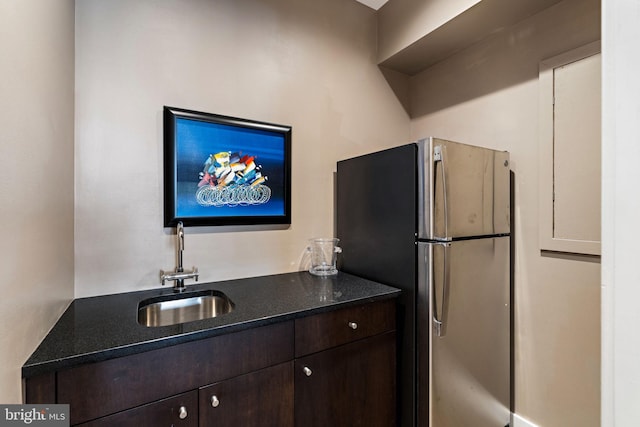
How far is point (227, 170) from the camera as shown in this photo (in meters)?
1.71

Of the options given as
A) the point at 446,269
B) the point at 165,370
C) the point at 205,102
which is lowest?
the point at 165,370

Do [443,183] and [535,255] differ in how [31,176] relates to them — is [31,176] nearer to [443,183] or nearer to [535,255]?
[443,183]

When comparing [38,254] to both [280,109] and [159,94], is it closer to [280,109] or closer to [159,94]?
[159,94]

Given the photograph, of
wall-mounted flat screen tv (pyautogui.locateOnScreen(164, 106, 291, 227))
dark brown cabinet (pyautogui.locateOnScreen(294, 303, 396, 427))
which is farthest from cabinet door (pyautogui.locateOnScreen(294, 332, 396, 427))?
wall-mounted flat screen tv (pyautogui.locateOnScreen(164, 106, 291, 227))

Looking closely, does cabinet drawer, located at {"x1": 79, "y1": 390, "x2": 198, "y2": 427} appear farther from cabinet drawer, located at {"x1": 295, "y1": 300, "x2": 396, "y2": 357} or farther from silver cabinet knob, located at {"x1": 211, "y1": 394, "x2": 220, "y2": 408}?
cabinet drawer, located at {"x1": 295, "y1": 300, "x2": 396, "y2": 357}

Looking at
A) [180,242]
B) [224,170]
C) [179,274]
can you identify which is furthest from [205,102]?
[179,274]

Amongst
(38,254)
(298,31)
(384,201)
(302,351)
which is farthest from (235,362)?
(298,31)

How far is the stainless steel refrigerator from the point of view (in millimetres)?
1473

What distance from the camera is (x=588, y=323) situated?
152cm

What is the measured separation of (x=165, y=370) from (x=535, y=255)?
1.95 m

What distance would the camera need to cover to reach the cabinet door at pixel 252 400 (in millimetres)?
1066

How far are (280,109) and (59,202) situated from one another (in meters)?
1.26
